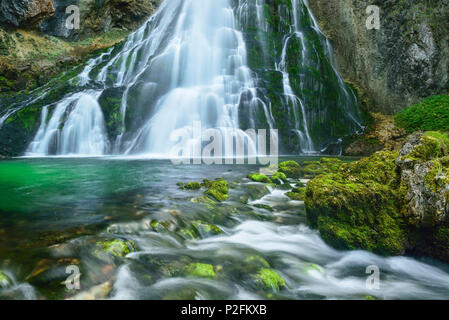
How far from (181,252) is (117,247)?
0.79 metres

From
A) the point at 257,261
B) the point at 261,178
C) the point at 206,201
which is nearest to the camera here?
the point at 257,261

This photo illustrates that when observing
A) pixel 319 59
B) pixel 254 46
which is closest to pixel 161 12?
pixel 254 46

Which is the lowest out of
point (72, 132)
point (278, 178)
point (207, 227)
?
point (207, 227)

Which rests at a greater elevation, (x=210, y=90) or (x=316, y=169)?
(x=210, y=90)

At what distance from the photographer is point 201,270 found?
306 centimetres

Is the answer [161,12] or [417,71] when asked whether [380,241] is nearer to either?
[417,71]

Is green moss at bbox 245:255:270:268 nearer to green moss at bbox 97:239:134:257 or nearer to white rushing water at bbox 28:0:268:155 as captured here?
green moss at bbox 97:239:134:257

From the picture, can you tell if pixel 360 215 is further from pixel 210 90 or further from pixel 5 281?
pixel 210 90

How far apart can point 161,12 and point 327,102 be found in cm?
1828

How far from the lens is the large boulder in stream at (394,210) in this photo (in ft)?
11.7

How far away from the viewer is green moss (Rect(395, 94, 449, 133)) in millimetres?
14555

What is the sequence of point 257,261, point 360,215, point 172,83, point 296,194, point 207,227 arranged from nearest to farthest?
point 257,261
point 360,215
point 207,227
point 296,194
point 172,83

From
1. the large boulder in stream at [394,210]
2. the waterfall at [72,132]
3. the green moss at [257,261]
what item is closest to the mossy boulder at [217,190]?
the large boulder in stream at [394,210]

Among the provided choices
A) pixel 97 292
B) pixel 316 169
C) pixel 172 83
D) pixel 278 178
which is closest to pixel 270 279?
pixel 97 292
